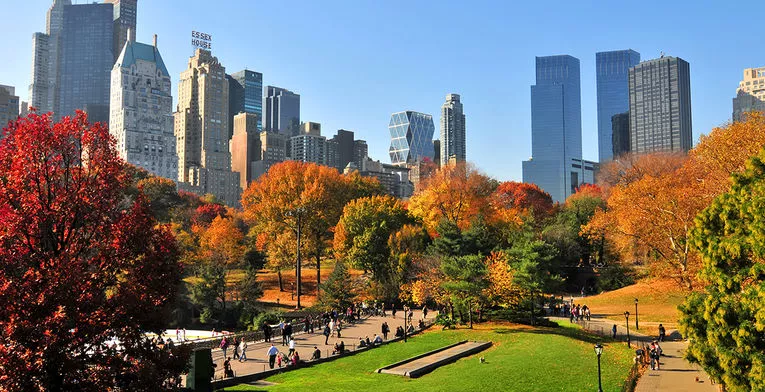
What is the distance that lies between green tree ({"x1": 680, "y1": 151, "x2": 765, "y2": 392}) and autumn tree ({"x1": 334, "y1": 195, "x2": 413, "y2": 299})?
34551 mm

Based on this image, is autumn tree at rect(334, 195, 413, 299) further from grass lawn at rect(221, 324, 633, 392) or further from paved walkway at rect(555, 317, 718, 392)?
paved walkway at rect(555, 317, 718, 392)

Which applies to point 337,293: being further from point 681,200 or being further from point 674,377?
point 674,377

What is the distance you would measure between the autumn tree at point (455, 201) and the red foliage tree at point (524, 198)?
23505mm

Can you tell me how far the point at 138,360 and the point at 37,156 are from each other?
5.21 metres

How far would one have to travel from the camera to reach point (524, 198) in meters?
109

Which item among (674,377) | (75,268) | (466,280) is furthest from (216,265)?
(75,268)

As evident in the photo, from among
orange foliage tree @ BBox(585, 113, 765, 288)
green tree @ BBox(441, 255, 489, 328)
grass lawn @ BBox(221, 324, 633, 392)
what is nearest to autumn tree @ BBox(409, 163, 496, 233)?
green tree @ BBox(441, 255, 489, 328)

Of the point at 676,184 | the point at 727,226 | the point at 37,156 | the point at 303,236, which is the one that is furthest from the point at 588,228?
the point at 37,156

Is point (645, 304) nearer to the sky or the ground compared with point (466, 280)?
nearer to the ground

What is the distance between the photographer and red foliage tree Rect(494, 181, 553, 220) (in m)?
102

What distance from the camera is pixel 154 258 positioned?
14477 millimetres

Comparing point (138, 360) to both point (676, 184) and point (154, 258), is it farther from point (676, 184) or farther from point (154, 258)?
point (676, 184)

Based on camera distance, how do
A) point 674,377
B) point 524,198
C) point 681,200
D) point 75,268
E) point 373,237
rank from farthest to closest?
1. point 524,198
2. point 373,237
3. point 681,200
4. point 674,377
5. point 75,268

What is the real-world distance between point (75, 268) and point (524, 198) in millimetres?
101479
